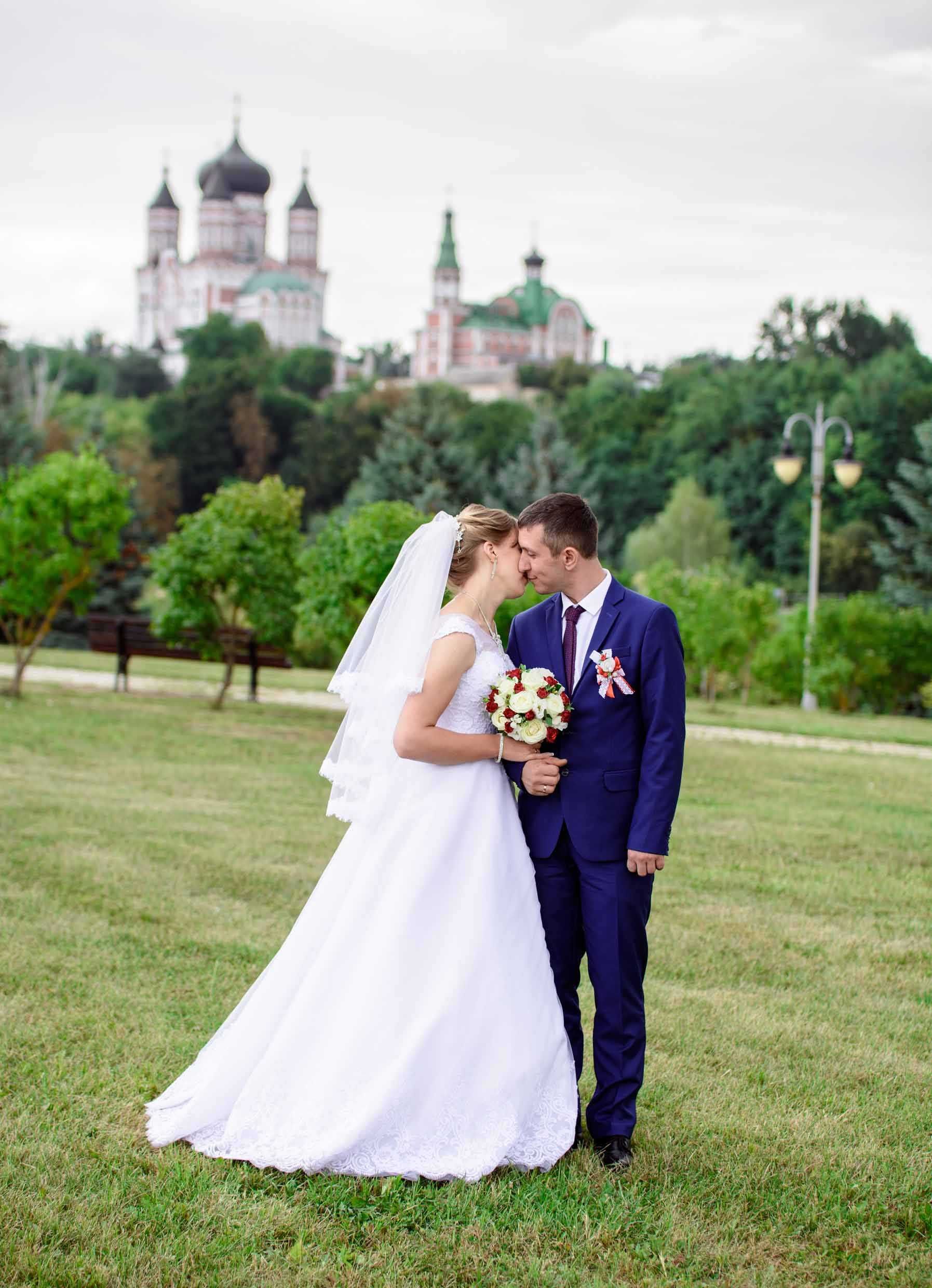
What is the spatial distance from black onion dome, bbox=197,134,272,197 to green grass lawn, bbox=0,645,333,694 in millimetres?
132825

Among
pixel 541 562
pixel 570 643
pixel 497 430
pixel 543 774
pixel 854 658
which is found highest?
pixel 497 430

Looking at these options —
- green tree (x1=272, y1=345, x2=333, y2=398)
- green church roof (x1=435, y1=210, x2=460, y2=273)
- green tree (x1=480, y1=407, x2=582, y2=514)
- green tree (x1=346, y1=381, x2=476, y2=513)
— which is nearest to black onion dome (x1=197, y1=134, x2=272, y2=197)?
green church roof (x1=435, y1=210, x2=460, y2=273)

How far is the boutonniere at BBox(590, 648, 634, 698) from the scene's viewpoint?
398 centimetres

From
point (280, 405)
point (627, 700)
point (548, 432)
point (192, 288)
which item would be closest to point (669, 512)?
point (548, 432)

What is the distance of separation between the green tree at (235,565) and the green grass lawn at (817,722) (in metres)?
5.09

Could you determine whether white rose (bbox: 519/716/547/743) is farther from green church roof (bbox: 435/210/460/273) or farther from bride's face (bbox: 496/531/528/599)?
green church roof (bbox: 435/210/460/273)

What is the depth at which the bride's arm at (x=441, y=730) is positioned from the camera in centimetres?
404

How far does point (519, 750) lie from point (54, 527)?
12393mm

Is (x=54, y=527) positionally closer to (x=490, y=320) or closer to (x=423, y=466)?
(x=423, y=466)

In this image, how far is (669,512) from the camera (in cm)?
5438

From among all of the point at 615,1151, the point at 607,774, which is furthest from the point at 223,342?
the point at 615,1151

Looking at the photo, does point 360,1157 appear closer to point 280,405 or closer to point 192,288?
point 280,405

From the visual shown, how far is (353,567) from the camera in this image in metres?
13.7

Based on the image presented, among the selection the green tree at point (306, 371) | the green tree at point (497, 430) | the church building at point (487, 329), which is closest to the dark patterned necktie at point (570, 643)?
the green tree at point (497, 430)
